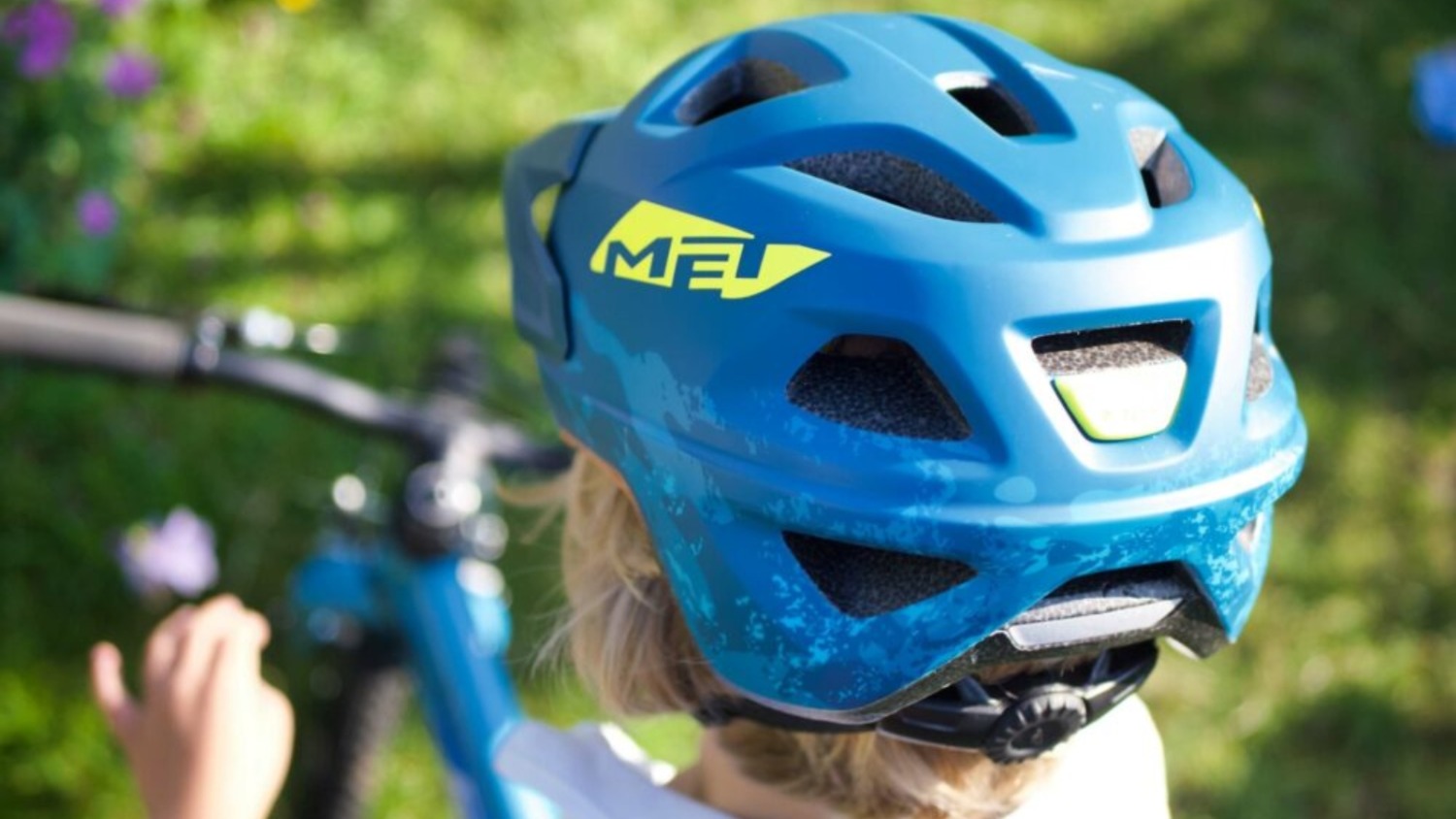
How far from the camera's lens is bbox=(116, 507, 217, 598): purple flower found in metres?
3.42

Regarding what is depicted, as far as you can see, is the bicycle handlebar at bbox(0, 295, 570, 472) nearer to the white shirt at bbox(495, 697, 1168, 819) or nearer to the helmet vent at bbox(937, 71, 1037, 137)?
the white shirt at bbox(495, 697, 1168, 819)

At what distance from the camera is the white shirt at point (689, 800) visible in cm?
180

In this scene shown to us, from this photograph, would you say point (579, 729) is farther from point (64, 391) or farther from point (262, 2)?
point (262, 2)

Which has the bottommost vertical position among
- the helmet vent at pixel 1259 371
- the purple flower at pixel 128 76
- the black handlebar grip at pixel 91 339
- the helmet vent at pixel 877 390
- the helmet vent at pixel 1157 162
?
the purple flower at pixel 128 76

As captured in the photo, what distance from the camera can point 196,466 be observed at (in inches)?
148

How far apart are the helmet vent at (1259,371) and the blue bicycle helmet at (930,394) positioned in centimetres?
1

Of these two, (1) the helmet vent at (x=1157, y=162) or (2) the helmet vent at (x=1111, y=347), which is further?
(1) the helmet vent at (x=1157, y=162)

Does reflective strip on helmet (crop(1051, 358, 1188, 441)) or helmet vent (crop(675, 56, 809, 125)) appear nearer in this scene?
reflective strip on helmet (crop(1051, 358, 1188, 441))

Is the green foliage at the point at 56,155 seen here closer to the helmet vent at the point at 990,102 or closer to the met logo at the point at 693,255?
the met logo at the point at 693,255

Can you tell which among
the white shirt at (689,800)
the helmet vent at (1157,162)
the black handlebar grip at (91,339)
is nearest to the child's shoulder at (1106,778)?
the white shirt at (689,800)

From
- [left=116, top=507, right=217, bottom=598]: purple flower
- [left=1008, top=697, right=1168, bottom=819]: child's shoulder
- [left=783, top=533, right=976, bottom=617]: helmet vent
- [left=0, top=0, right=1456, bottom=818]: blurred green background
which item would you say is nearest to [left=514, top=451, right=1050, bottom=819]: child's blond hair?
[left=1008, top=697, right=1168, bottom=819]: child's shoulder

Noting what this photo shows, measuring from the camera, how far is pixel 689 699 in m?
1.84

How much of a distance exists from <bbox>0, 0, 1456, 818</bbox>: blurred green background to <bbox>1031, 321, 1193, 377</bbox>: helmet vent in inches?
75.8

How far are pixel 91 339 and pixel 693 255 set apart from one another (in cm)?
116
